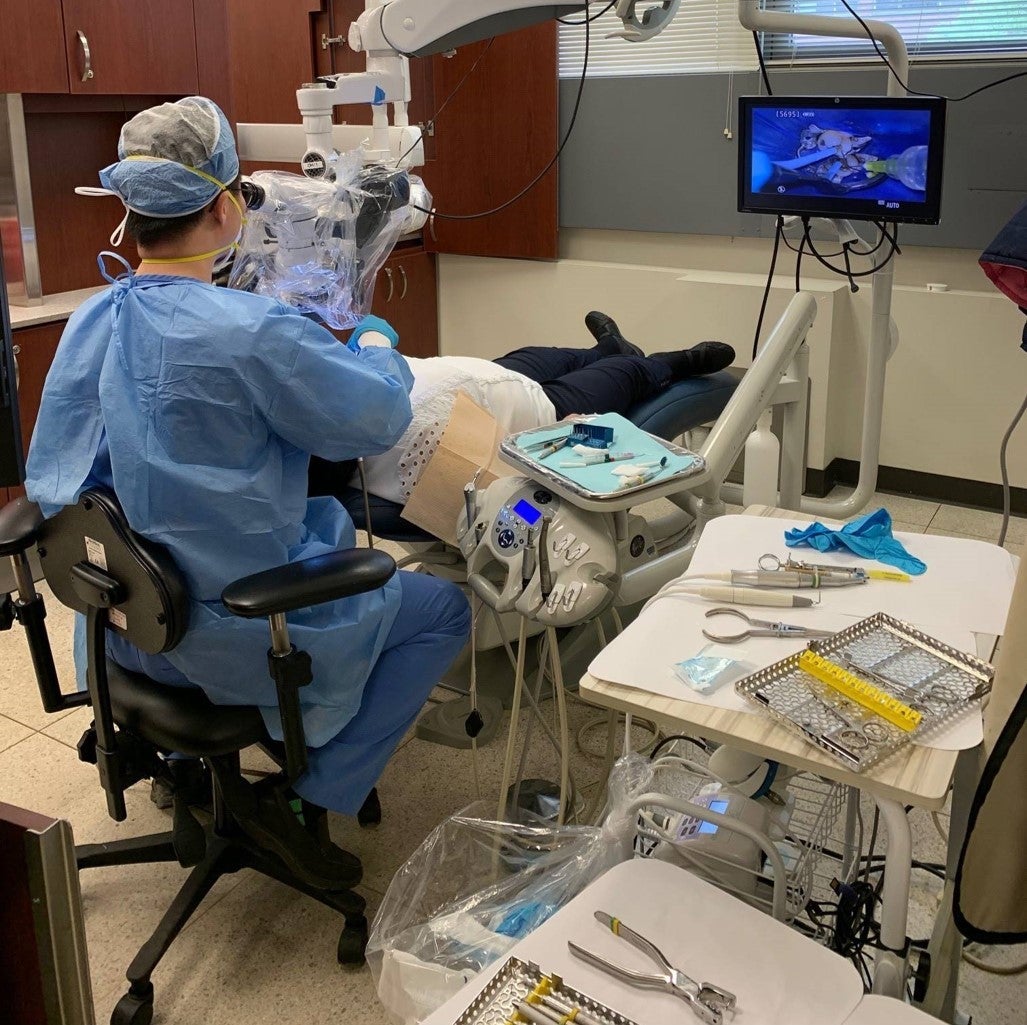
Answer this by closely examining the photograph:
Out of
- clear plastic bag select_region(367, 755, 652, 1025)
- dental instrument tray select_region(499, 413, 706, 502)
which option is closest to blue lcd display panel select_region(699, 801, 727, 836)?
clear plastic bag select_region(367, 755, 652, 1025)

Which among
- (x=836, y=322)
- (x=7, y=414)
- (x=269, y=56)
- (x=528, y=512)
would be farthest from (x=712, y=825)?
(x=269, y=56)

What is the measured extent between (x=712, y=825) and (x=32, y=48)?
2.80 m

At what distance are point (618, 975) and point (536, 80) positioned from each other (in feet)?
11.0

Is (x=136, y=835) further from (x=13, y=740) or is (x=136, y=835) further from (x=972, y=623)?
(x=972, y=623)

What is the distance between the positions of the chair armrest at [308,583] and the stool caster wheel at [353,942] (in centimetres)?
62

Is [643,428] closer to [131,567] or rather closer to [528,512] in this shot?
[528,512]

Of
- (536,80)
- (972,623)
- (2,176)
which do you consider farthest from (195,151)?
(536,80)

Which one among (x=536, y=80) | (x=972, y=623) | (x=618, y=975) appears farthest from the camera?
(x=536, y=80)

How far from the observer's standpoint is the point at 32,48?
3.07 m

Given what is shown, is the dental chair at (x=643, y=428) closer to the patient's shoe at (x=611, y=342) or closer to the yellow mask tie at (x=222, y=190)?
the patient's shoe at (x=611, y=342)

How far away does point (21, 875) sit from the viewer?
0.89 metres

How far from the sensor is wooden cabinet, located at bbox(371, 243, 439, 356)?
4.10m

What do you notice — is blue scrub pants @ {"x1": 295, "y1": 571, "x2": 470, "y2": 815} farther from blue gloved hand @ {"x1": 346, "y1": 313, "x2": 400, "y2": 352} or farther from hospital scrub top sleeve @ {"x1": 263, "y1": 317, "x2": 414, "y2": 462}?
blue gloved hand @ {"x1": 346, "y1": 313, "x2": 400, "y2": 352}

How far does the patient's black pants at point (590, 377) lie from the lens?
101 inches
